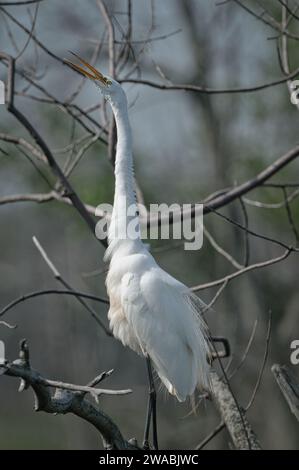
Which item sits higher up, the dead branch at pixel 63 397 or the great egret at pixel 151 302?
the great egret at pixel 151 302

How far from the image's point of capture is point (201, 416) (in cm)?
969

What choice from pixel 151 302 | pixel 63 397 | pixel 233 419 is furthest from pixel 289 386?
pixel 63 397

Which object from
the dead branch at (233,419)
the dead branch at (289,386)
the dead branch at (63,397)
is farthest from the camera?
the dead branch at (233,419)

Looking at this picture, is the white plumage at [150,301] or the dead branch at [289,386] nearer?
the dead branch at [289,386]

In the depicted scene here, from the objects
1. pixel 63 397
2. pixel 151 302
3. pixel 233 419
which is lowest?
pixel 233 419

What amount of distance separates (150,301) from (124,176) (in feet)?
1.53

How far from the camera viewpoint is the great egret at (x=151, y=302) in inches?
127

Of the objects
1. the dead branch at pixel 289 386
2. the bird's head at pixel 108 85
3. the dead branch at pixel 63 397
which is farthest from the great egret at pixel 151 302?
the dead branch at pixel 63 397

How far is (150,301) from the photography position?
3.24 meters

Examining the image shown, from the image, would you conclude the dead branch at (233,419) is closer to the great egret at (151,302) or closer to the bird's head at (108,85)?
the great egret at (151,302)

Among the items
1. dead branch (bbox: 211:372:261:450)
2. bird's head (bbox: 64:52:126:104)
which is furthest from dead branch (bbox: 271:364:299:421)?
bird's head (bbox: 64:52:126:104)

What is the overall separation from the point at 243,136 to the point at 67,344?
16.4 feet

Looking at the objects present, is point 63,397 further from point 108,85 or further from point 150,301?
point 108,85
